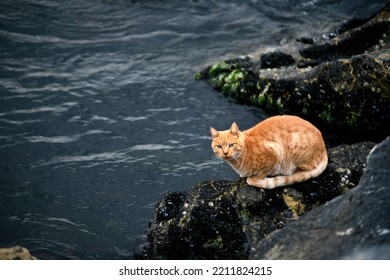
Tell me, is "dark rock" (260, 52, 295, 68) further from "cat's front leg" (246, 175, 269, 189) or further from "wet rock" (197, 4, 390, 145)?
"cat's front leg" (246, 175, 269, 189)

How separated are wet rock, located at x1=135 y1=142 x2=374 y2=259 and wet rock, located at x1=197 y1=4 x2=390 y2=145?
2.30m

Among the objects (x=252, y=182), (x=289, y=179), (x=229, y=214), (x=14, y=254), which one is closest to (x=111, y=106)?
(x=252, y=182)

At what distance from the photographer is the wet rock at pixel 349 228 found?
14.6 ft

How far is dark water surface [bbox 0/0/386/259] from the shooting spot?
7.98 meters

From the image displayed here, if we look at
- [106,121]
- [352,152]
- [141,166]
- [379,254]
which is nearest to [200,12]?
[106,121]

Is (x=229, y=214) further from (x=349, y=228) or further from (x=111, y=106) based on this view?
(x=111, y=106)

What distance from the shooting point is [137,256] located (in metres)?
7.13

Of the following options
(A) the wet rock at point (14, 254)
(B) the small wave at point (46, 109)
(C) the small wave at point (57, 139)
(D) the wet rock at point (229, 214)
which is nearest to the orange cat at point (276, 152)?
(D) the wet rock at point (229, 214)

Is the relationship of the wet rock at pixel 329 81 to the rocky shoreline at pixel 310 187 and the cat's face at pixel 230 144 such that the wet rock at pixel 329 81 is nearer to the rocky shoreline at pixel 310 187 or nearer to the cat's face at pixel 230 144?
the rocky shoreline at pixel 310 187

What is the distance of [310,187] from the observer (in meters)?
6.59

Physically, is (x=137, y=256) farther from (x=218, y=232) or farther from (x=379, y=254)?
(x=379, y=254)

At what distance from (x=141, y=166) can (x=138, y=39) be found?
16.9 feet

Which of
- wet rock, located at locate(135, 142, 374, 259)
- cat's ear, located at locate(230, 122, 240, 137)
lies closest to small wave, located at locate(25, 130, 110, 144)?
wet rock, located at locate(135, 142, 374, 259)

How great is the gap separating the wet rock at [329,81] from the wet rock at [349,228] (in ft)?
12.8
